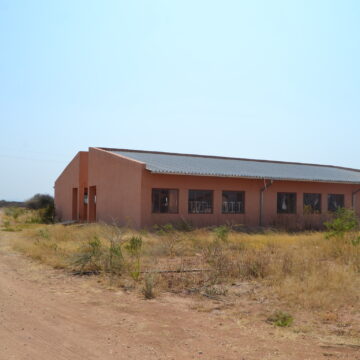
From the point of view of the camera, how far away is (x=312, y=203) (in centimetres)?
2775

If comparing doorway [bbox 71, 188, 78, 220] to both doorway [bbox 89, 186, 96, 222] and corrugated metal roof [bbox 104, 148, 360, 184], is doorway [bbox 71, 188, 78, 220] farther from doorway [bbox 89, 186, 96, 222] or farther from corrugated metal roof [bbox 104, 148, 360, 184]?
corrugated metal roof [bbox 104, 148, 360, 184]

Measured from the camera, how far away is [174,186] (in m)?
23.2

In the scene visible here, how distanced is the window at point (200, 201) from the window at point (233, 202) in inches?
33.8

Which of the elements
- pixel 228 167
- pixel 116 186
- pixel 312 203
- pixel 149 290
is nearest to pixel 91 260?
pixel 149 290

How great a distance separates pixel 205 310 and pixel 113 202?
717 inches

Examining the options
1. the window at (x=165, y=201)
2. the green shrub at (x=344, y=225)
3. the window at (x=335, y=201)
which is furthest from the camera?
→ the window at (x=335, y=201)

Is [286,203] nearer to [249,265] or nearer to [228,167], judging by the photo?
[228,167]

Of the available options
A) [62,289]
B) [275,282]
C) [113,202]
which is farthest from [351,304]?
[113,202]

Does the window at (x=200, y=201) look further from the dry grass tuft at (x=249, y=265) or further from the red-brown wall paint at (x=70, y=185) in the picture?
the red-brown wall paint at (x=70, y=185)

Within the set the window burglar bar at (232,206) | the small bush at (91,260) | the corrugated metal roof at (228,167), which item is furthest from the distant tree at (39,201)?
the small bush at (91,260)

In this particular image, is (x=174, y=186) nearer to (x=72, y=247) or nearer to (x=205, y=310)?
(x=72, y=247)

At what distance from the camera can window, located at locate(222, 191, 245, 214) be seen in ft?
81.6

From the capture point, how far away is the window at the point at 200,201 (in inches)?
941

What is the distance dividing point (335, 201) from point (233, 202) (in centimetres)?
739
